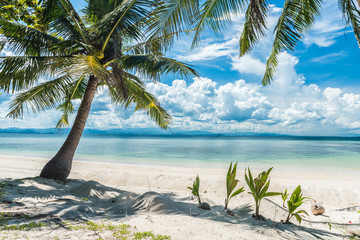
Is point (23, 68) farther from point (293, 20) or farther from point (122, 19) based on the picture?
point (293, 20)

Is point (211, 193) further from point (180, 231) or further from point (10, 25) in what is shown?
point (10, 25)

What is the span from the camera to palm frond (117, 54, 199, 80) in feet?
20.0

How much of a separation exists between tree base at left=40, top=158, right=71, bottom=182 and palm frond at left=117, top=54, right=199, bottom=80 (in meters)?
3.11

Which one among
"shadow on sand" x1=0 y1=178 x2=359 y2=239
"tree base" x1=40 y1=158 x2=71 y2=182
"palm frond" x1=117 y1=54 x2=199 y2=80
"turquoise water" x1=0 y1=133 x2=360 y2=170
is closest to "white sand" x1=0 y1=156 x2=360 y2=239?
"shadow on sand" x1=0 y1=178 x2=359 y2=239

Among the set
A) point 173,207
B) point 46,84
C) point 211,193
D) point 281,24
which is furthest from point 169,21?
point 211,193

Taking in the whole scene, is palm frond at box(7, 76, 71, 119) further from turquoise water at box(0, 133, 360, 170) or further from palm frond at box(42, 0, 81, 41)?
turquoise water at box(0, 133, 360, 170)

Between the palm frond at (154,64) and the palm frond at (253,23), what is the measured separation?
156 cm

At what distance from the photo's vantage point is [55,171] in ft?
19.3

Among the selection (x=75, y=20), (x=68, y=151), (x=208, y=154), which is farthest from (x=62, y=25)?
(x=208, y=154)

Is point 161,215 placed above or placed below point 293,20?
below

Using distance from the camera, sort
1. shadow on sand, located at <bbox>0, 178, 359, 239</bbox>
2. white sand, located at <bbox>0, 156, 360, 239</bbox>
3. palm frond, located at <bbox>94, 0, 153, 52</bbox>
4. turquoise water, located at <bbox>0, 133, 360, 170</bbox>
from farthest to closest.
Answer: turquoise water, located at <bbox>0, 133, 360, 170</bbox>
palm frond, located at <bbox>94, 0, 153, 52</bbox>
shadow on sand, located at <bbox>0, 178, 359, 239</bbox>
white sand, located at <bbox>0, 156, 360, 239</bbox>

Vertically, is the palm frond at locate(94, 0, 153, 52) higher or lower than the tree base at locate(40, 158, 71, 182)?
higher

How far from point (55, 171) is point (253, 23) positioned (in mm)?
5900

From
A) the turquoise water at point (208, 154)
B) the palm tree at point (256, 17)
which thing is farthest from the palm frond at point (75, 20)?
the turquoise water at point (208, 154)
